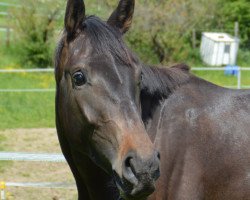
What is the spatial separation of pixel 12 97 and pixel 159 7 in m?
7.01

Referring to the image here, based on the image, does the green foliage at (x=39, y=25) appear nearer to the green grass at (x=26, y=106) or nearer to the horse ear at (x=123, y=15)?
the green grass at (x=26, y=106)

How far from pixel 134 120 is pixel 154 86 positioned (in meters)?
0.52

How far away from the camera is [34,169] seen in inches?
293

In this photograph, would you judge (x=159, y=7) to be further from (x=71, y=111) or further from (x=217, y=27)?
(x=71, y=111)

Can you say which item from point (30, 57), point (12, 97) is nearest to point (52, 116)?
point (12, 97)

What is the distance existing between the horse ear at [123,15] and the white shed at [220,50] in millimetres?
17718

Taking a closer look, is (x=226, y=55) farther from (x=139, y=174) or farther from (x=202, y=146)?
(x=139, y=174)

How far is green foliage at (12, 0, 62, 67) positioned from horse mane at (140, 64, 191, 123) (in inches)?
578

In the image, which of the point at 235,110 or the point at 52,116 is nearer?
the point at 235,110

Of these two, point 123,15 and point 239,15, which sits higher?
point 123,15

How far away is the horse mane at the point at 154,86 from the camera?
2.95 m

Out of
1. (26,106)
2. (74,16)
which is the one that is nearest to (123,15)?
(74,16)

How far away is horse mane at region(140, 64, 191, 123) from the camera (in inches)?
116

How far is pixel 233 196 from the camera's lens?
9.36ft
